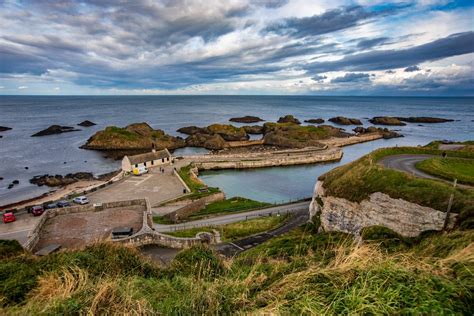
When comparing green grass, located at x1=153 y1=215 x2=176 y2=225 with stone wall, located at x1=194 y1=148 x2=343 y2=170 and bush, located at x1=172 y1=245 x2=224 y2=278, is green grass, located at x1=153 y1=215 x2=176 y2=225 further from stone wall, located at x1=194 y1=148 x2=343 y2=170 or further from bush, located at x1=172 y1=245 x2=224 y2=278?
stone wall, located at x1=194 y1=148 x2=343 y2=170

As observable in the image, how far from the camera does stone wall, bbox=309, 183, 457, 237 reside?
17281 millimetres

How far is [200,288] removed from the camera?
6621mm

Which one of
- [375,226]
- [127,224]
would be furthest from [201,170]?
[375,226]

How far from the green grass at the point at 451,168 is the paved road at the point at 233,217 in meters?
14.0

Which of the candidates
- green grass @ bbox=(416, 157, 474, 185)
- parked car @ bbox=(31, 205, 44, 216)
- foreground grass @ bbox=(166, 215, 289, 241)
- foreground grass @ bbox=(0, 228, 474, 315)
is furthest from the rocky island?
foreground grass @ bbox=(0, 228, 474, 315)

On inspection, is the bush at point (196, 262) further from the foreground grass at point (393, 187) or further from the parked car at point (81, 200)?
the parked car at point (81, 200)

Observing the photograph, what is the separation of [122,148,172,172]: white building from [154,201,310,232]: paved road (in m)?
21.7

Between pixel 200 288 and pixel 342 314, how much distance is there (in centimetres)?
329

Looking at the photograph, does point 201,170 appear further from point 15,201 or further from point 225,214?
point 15,201

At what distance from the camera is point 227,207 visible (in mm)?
34656

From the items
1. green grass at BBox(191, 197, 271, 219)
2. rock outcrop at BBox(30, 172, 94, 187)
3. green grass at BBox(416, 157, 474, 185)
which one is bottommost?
green grass at BBox(191, 197, 271, 219)

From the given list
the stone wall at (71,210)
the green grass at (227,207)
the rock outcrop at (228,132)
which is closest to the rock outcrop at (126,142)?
the rock outcrop at (228,132)

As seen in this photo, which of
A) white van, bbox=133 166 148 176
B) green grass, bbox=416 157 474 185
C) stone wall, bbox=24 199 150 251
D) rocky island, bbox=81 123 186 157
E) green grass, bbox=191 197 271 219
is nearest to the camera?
stone wall, bbox=24 199 150 251

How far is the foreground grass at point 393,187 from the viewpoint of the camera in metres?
16.3
